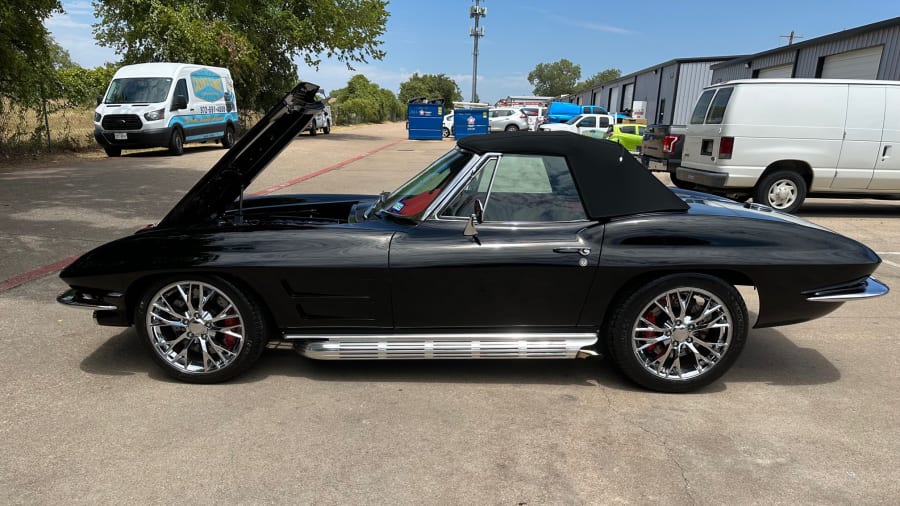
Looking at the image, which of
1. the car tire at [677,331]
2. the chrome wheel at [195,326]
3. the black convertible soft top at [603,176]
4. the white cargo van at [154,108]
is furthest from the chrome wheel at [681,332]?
the white cargo van at [154,108]

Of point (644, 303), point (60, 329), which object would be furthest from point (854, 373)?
point (60, 329)

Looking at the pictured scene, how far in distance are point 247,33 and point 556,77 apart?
160715 mm

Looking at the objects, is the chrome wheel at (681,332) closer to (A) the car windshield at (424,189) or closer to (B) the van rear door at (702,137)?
(A) the car windshield at (424,189)

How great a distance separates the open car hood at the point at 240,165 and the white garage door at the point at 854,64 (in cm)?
1577

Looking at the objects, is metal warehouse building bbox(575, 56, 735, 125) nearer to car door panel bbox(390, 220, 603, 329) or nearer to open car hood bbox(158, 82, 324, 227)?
car door panel bbox(390, 220, 603, 329)

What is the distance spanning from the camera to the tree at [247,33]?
67.8ft

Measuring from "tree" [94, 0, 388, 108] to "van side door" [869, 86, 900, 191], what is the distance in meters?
20.0

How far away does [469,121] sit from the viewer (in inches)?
1171

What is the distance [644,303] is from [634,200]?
0.58 meters

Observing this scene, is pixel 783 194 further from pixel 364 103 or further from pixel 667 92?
pixel 364 103

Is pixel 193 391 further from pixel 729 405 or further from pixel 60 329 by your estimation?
pixel 729 405

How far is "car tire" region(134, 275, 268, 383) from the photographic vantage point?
3240 mm

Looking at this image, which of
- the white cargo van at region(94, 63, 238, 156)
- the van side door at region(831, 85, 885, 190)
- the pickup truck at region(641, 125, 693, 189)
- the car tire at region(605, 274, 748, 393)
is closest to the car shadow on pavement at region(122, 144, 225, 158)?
the white cargo van at region(94, 63, 238, 156)

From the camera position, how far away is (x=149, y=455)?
8.80 ft
